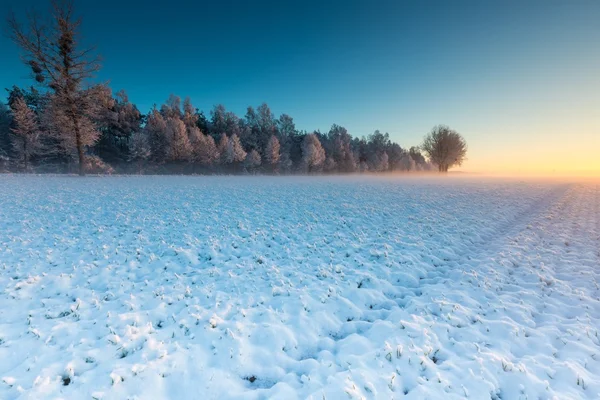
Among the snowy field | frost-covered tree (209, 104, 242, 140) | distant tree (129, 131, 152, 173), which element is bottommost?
the snowy field

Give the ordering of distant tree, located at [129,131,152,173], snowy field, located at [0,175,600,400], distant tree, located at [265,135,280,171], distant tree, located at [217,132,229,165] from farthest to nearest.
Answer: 1. distant tree, located at [265,135,280,171]
2. distant tree, located at [217,132,229,165]
3. distant tree, located at [129,131,152,173]
4. snowy field, located at [0,175,600,400]

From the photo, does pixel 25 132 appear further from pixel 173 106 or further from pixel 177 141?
pixel 173 106

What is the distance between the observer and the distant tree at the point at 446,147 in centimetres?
7856

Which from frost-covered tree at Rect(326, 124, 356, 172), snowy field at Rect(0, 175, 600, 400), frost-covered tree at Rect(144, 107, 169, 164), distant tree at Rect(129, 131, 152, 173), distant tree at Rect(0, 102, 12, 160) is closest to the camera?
snowy field at Rect(0, 175, 600, 400)

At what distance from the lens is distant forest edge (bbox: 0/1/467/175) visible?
2992 cm

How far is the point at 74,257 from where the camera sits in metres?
7.84

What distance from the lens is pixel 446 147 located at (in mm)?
78812

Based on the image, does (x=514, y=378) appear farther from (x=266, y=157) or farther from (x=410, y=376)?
(x=266, y=157)

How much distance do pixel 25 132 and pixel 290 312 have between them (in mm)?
60127

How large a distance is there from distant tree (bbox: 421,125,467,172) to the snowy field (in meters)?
76.0

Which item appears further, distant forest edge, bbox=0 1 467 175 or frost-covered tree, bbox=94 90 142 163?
frost-covered tree, bbox=94 90 142 163

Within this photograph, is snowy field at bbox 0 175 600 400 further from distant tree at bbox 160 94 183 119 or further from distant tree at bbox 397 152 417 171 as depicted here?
distant tree at bbox 397 152 417 171

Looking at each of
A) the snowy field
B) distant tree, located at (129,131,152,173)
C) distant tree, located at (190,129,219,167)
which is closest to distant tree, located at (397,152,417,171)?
distant tree, located at (190,129,219,167)

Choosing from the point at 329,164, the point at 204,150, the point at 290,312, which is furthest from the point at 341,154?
the point at 290,312
